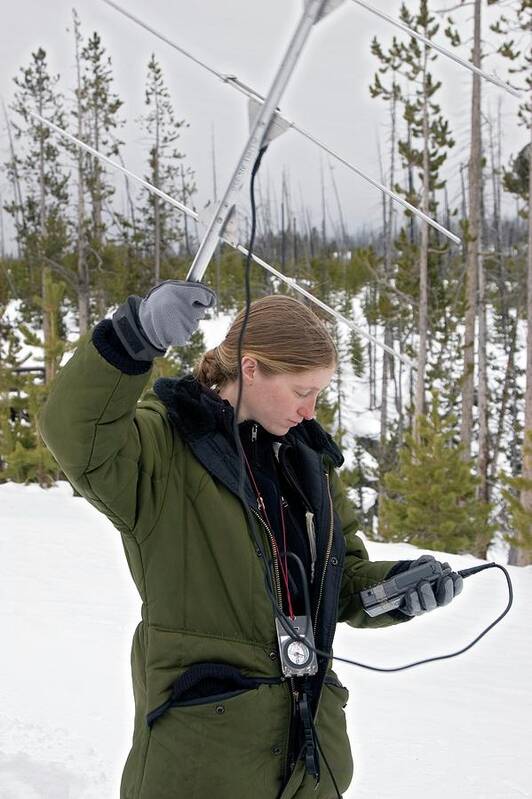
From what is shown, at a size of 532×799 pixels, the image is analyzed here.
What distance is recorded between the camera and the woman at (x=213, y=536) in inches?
45.6

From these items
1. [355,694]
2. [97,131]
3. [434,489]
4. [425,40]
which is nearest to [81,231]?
[97,131]

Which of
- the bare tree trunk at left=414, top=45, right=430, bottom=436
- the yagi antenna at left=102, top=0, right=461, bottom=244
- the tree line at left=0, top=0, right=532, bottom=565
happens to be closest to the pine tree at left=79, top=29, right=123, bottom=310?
the tree line at left=0, top=0, right=532, bottom=565

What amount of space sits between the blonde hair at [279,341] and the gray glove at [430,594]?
1.79 feet

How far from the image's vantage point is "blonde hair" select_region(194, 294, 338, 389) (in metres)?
1.41

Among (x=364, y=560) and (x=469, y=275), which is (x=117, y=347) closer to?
(x=364, y=560)

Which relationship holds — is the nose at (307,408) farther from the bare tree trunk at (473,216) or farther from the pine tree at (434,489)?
the bare tree trunk at (473,216)

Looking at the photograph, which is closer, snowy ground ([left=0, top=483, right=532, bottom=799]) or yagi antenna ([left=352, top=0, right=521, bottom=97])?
yagi antenna ([left=352, top=0, right=521, bottom=97])

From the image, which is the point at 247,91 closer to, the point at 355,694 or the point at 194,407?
the point at 194,407

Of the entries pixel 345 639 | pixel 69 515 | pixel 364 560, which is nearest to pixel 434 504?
pixel 69 515

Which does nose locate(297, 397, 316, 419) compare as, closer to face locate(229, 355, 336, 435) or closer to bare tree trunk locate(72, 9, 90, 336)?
face locate(229, 355, 336, 435)

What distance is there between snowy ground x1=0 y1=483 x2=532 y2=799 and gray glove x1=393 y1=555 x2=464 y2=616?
4.92 ft

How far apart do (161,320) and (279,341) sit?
1.14ft

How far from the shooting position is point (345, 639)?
4508 mm

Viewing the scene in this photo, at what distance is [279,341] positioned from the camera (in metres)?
1.41
